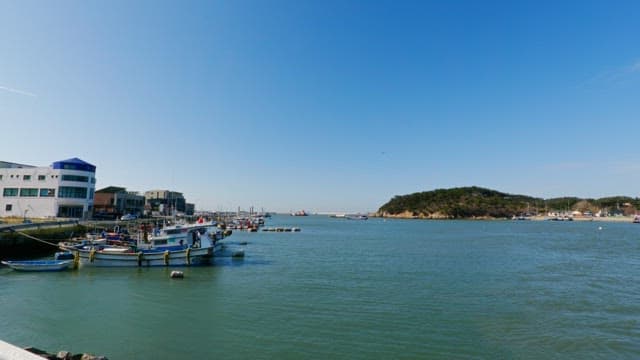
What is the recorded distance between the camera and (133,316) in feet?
65.7

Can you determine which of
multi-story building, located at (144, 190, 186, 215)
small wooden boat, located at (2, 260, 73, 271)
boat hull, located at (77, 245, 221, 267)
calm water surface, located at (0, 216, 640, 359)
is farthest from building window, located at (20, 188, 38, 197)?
multi-story building, located at (144, 190, 186, 215)

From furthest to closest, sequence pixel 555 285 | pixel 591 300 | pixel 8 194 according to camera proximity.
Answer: pixel 8 194
pixel 555 285
pixel 591 300

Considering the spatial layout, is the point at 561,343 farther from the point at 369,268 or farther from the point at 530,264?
the point at 530,264

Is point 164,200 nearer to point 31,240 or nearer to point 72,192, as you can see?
point 72,192

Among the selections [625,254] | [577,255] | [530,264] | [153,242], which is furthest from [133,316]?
[625,254]

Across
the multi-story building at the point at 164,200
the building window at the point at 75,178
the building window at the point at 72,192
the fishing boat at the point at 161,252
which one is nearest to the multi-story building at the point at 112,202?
the building window at the point at 72,192

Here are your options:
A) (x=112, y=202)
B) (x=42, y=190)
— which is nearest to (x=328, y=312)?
(x=42, y=190)

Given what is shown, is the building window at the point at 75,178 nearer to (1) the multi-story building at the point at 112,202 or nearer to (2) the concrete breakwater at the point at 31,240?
(2) the concrete breakwater at the point at 31,240

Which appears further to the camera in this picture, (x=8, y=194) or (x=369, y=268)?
(x=8, y=194)

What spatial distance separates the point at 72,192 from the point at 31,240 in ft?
82.2

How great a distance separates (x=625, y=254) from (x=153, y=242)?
5686 cm

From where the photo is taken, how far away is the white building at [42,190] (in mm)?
61969

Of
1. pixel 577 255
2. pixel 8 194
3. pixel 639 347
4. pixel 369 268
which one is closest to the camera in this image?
pixel 639 347

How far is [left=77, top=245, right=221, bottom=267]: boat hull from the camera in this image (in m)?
35.7
